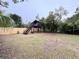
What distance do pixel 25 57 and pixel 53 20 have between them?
2506 cm

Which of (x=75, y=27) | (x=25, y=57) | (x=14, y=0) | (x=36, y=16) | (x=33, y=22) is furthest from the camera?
(x=36, y=16)

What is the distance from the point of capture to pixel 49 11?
33406 millimetres

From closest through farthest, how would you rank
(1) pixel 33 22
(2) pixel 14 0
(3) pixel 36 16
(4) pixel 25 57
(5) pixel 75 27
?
(2) pixel 14 0
(4) pixel 25 57
(5) pixel 75 27
(1) pixel 33 22
(3) pixel 36 16

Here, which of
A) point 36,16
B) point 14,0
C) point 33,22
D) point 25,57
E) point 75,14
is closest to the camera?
point 14,0

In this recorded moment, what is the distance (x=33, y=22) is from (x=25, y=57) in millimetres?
Answer: 24404

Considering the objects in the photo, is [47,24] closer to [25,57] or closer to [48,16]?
[48,16]

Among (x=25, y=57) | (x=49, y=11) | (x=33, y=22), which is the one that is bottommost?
(x=25, y=57)

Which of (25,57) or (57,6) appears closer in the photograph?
(25,57)

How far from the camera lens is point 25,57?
8.71 meters

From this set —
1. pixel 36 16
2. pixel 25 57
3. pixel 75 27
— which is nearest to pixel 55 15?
pixel 36 16

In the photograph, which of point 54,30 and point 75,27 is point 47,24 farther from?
Result: point 75,27

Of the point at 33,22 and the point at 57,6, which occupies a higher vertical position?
the point at 57,6

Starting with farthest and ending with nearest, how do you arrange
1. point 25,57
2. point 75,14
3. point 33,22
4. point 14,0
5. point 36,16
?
point 36,16, point 33,22, point 75,14, point 25,57, point 14,0

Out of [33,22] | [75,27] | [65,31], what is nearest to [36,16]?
[33,22]
